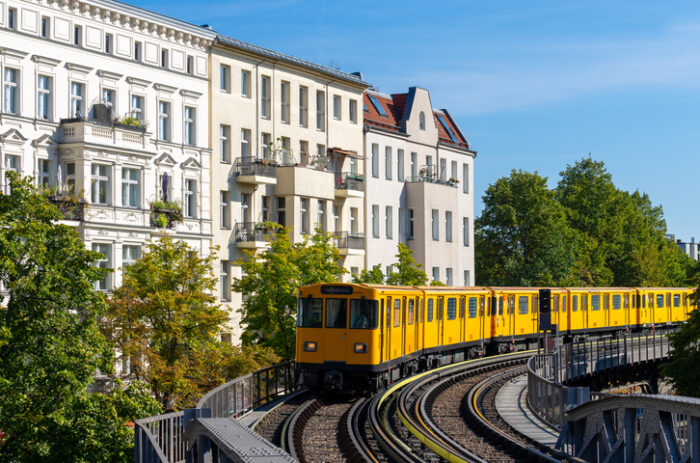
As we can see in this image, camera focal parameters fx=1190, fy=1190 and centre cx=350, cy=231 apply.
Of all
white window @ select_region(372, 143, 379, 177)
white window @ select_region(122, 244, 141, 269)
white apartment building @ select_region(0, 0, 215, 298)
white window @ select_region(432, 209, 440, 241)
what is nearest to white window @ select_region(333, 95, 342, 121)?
white window @ select_region(372, 143, 379, 177)

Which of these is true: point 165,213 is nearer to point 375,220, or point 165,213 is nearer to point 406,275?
point 406,275

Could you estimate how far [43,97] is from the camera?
43.8 metres

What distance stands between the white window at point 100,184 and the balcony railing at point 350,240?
16.1m

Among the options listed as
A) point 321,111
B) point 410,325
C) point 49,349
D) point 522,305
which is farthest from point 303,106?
point 49,349

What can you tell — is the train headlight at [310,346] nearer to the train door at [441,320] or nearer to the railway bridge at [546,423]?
the railway bridge at [546,423]

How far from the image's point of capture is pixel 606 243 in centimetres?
9562

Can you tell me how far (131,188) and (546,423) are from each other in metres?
24.8

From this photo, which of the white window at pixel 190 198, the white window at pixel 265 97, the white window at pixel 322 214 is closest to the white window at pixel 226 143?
the white window at pixel 265 97

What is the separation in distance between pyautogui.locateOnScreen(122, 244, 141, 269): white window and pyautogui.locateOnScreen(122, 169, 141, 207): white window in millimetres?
1698

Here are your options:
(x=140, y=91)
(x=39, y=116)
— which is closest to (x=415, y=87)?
(x=140, y=91)

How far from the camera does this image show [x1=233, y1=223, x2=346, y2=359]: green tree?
4297 centimetres

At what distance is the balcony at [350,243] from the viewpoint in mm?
59688

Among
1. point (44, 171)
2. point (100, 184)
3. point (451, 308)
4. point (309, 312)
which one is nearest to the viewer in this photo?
point (309, 312)

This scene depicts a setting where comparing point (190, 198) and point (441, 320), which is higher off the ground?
point (190, 198)
